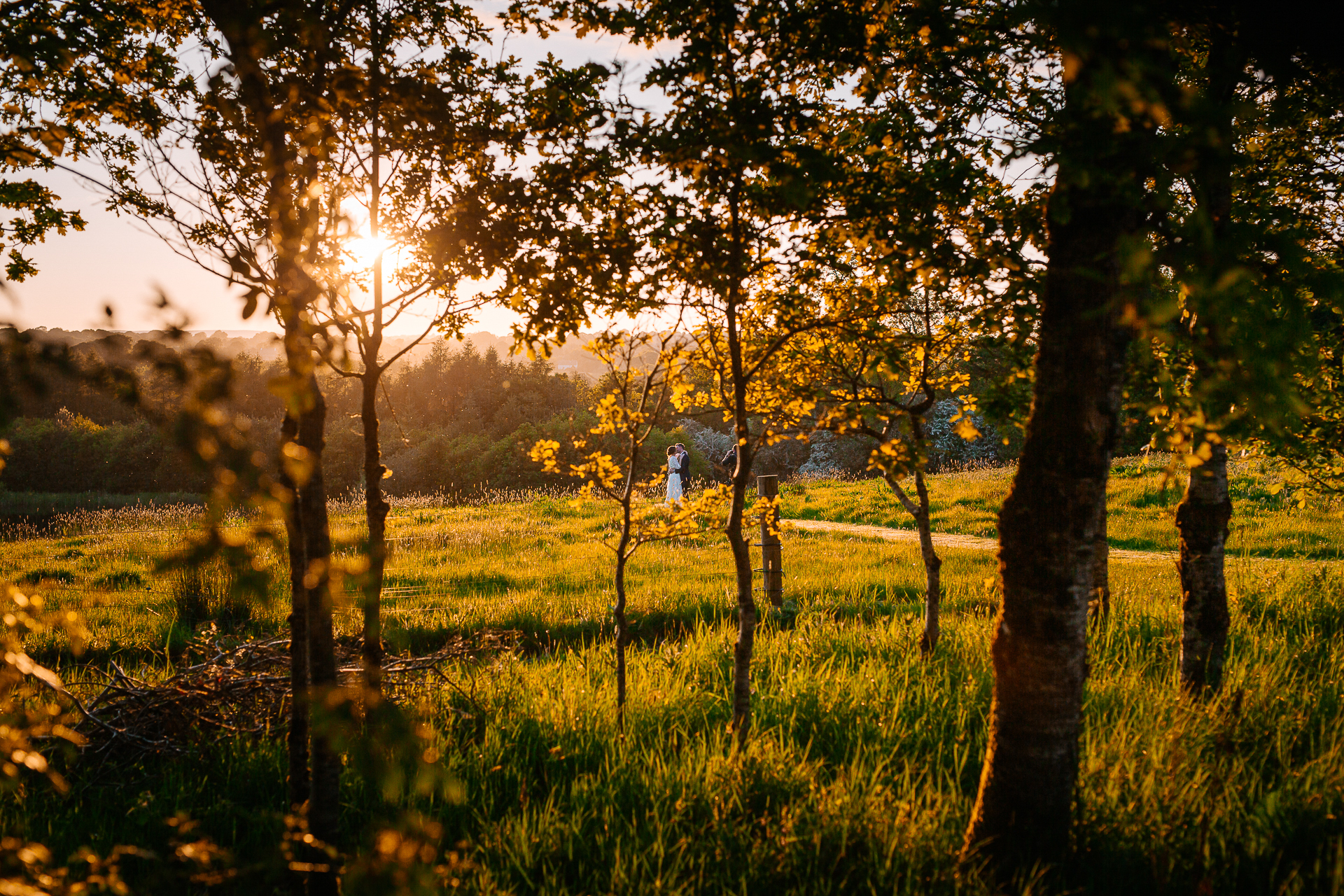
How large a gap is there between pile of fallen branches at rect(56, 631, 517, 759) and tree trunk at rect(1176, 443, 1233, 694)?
5.31m

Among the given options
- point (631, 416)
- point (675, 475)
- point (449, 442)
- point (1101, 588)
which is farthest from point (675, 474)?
point (449, 442)

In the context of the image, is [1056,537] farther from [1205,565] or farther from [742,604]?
[1205,565]

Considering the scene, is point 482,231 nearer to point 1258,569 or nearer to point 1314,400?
point 1314,400

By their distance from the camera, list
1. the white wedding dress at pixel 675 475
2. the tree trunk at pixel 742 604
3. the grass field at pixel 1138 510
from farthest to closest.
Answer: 1. the white wedding dress at pixel 675 475
2. the grass field at pixel 1138 510
3. the tree trunk at pixel 742 604

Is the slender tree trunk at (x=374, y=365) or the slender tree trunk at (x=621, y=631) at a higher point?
the slender tree trunk at (x=374, y=365)

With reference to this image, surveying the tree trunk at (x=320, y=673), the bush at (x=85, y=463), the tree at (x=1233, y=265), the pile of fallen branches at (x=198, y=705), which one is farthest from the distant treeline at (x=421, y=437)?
the tree trunk at (x=320, y=673)

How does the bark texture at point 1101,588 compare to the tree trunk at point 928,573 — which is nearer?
the tree trunk at point 928,573

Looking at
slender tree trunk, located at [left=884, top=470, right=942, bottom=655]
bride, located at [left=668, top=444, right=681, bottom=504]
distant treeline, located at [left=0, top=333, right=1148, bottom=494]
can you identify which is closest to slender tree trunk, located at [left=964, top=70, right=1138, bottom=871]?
slender tree trunk, located at [left=884, top=470, right=942, bottom=655]

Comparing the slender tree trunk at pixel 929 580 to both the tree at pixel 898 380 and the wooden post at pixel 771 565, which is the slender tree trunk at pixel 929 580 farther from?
the wooden post at pixel 771 565

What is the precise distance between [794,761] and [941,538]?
10.6 meters

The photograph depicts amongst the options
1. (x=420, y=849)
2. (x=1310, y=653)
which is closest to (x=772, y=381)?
(x=420, y=849)

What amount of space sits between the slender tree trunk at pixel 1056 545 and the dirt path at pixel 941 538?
6.92 metres

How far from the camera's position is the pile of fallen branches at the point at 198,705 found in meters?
3.78

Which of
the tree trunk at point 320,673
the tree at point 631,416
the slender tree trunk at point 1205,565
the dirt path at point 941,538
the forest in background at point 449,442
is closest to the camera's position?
the tree trunk at point 320,673
